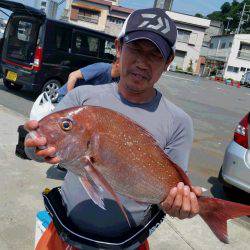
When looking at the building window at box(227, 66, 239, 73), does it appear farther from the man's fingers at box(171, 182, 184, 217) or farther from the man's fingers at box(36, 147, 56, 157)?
the man's fingers at box(36, 147, 56, 157)

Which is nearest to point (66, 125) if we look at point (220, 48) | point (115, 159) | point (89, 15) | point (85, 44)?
point (115, 159)

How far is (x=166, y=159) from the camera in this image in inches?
75.6

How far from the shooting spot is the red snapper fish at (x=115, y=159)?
1.75m

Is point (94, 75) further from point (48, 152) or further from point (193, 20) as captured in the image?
point (193, 20)

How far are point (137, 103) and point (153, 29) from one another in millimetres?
360

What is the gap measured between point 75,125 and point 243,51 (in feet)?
217

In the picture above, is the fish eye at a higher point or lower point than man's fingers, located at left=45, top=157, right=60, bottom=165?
higher

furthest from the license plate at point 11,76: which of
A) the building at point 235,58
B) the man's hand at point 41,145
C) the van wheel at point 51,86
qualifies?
the building at point 235,58

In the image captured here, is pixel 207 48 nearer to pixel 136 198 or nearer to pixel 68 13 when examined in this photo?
pixel 68 13

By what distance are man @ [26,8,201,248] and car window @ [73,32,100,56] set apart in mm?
9446

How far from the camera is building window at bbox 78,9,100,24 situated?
6931 centimetres

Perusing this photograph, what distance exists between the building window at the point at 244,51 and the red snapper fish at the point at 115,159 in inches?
2551

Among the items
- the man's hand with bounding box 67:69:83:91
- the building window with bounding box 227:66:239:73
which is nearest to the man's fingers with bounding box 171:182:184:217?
the man's hand with bounding box 67:69:83:91

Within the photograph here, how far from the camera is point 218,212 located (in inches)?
75.4
